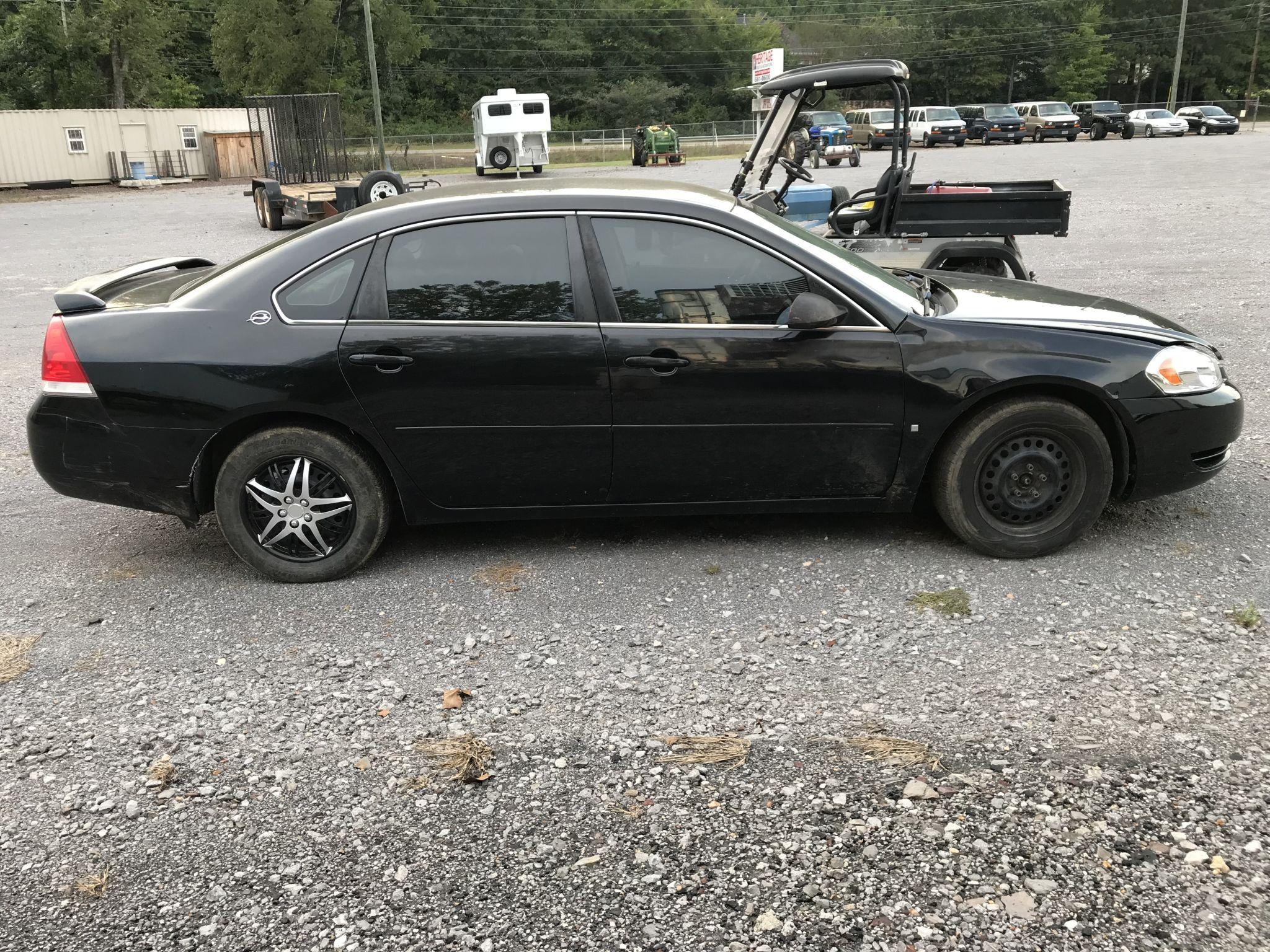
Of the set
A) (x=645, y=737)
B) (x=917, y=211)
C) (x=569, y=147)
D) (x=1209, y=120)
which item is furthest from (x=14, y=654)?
(x=569, y=147)

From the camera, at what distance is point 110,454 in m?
4.38

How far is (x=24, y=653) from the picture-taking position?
4020 millimetres

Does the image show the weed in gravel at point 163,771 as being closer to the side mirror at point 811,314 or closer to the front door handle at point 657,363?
the front door handle at point 657,363

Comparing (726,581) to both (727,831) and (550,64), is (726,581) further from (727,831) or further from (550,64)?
(550,64)

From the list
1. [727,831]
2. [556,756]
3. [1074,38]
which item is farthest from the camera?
[1074,38]

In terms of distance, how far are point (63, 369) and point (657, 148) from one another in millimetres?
38258

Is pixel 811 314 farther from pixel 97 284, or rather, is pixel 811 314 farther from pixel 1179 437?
pixel 97 284

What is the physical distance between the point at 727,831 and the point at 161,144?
45.8m

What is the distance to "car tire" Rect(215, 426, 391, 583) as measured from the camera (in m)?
4.38

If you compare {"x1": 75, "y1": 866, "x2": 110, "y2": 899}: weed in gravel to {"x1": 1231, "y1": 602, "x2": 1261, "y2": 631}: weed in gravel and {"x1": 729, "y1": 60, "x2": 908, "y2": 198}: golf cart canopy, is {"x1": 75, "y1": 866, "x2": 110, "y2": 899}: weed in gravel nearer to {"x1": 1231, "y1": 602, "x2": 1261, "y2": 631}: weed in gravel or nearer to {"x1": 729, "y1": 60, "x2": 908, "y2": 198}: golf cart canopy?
{"x1": 1231, "y1": 602, "x2": 1261, "y2": 631}: weed in gravel

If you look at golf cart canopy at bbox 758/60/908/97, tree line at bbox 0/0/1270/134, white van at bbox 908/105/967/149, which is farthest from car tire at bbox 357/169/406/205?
tree line at bbox 0/0/1270/134

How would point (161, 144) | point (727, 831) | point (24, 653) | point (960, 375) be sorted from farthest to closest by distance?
point (161, 144) → point (960, 375) → point (24, 653) → point (727, 831)

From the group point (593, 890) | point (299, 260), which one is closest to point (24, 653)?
point (299, 260)

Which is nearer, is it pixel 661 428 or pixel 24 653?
pixel 24 653
